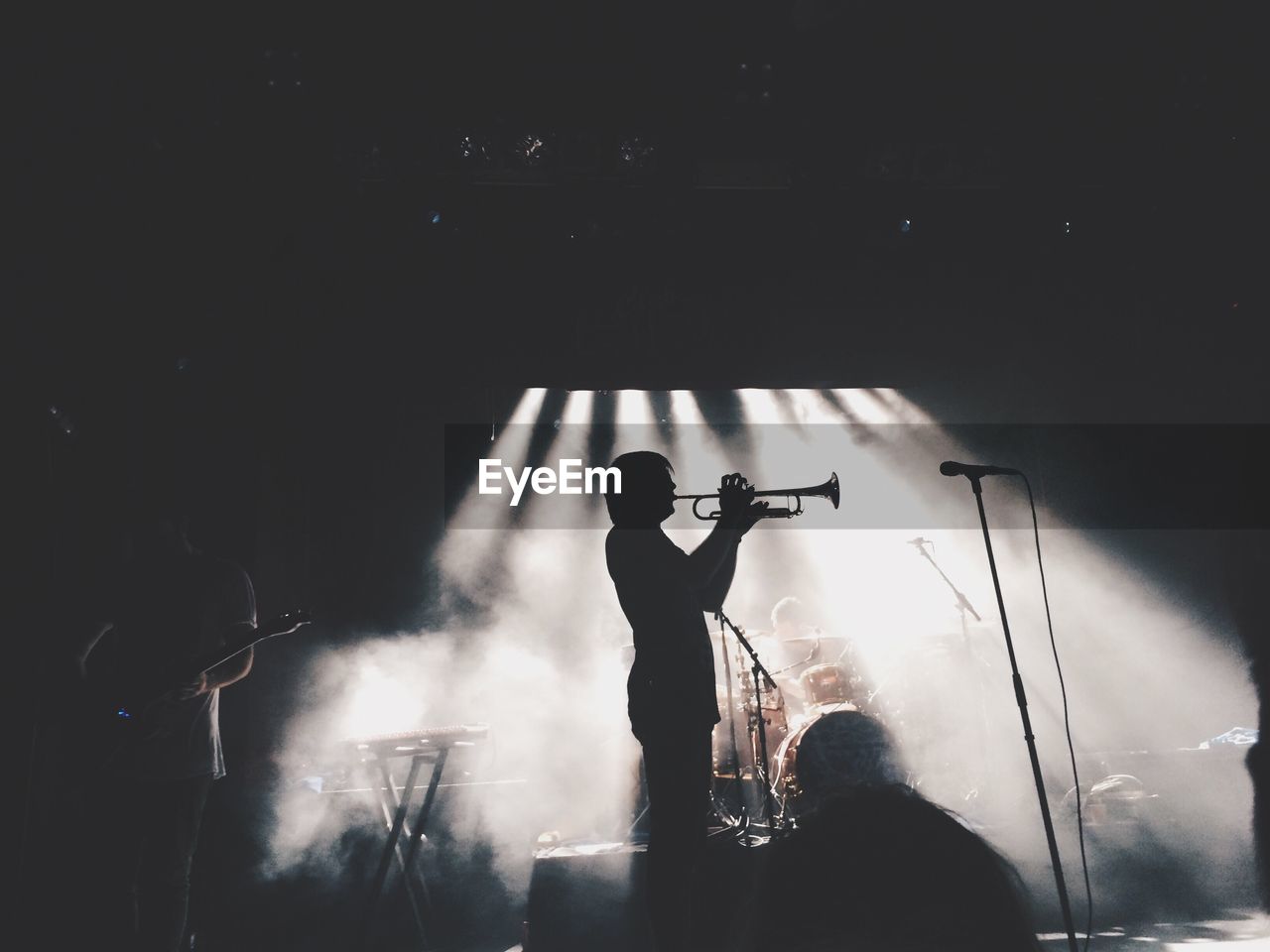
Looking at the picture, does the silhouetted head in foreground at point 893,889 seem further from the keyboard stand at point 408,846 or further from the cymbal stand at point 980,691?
the cymbal stand at point 980,691

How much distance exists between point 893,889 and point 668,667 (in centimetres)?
232

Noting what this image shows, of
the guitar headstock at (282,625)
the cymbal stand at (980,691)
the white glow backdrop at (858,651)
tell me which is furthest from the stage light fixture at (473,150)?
the cymbal stand at (980,691)

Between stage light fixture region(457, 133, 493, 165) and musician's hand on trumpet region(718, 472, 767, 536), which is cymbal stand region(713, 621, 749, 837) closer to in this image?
musician's hand on trumpet region(718, 472, 767, 536)

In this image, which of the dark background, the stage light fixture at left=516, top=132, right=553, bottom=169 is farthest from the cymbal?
the stage light fixture at left=516, top=132, right=553, bottom=169

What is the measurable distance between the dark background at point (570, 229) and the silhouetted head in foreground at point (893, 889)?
3580mm

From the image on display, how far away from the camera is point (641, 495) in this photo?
319 cm

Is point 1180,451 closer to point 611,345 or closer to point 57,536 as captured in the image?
point 611,345

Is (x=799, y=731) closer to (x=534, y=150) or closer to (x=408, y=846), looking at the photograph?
(x=408, y=846)

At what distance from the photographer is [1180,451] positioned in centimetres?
566

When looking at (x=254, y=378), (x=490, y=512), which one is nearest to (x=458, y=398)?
(x=490, y=512)

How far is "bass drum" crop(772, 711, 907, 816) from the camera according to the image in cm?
490

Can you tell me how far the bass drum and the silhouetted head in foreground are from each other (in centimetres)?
446

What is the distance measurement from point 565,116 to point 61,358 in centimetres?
270

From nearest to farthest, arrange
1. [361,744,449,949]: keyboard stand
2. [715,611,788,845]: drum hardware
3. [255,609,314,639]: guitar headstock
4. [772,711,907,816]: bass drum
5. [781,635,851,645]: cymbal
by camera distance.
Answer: [255,609,314,639]: guitar headstock → [361,744,449,949]: keyboard stand → [715,611,788,845]: drum hardware → [772,711,907,816]: bass drum → [781,635,851,645]: cymbal
